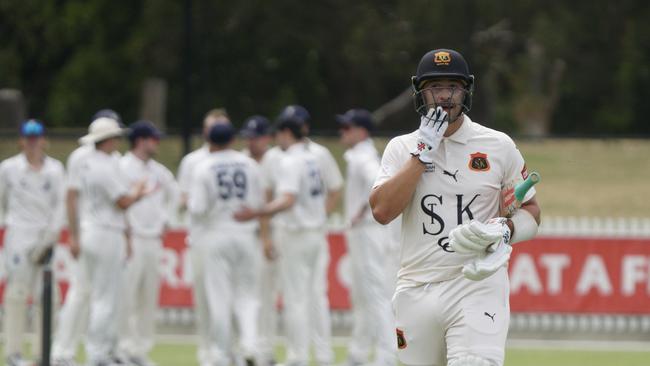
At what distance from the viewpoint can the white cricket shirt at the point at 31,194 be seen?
1334cm

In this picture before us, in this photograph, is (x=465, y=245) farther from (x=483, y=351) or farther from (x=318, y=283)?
(x=318, y=283)

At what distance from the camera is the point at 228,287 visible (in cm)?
1260

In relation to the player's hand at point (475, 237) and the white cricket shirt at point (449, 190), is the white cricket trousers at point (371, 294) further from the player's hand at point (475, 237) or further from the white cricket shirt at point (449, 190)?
the player's hand at point (475, 237)

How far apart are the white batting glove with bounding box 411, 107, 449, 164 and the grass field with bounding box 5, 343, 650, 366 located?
7.56 metres

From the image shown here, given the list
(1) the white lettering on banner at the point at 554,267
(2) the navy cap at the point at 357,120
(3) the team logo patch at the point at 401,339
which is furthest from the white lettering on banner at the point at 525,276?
(3) the team logo patch at the point at 401,339

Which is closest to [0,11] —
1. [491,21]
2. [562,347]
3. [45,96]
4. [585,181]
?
[45,96]

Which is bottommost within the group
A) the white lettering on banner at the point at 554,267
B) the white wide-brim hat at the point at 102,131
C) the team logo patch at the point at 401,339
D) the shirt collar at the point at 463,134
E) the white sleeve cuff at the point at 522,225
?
the team logo patch at the point at 401,339

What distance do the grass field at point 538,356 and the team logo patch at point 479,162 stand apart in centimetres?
723

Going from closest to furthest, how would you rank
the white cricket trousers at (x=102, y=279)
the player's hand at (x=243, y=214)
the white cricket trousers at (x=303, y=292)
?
the player's hand at (x=243, y=214) < the white cricket trousers at (x=102, y=279) < the white cricket trousers at (x=303, y=292)

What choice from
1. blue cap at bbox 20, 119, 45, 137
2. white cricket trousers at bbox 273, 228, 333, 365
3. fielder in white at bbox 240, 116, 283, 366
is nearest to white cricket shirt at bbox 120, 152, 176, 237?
blue cap at bbox 20, 119, 45, 137

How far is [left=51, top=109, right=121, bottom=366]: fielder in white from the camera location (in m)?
12.9

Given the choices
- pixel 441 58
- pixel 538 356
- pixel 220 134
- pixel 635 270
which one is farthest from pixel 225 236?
pixel 441 58

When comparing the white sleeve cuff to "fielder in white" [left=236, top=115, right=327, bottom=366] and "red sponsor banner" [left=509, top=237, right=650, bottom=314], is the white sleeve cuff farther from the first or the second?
"red sponsor banner" [left=509, top=237, right=650, bottom=314]

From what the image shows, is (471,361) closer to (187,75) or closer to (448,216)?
(448,216)
